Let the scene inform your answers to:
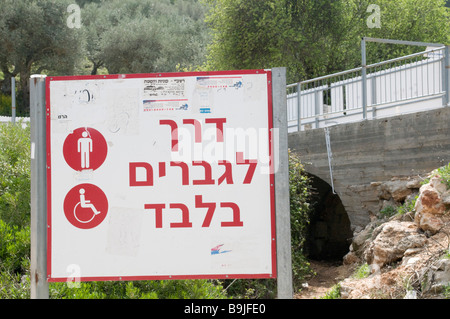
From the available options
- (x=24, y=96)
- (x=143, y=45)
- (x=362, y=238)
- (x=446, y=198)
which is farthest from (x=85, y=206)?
(x=143, y=45)

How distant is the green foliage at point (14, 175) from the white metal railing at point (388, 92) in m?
6.44

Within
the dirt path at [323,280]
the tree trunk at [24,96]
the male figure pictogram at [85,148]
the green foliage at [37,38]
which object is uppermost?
the green foliage at [37,38]

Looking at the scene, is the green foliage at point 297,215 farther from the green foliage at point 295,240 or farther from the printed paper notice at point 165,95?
the printed paper notice at point 165,95

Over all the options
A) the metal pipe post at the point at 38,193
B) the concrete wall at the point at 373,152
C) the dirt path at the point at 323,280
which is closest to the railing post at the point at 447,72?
the concrete wall at the point at 373,152

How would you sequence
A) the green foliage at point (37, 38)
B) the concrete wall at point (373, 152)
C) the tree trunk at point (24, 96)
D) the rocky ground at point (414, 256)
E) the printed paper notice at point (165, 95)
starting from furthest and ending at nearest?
the tree trunk at point (24, 96)
the green foliage at point (37, 38)
the concrete wall at point (373, 152)
the rocky ground at point (414, 256)
the printed paper notice at point (165, 95)

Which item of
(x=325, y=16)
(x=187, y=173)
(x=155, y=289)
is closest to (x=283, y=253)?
(x=187, y=173)

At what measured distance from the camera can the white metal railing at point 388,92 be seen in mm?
10812

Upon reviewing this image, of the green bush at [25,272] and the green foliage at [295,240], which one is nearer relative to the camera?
the green bush at [25,272]

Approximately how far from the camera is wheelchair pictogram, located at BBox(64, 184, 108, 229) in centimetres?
381

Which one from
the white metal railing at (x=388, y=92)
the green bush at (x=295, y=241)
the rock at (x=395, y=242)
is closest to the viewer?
the rock at (x=395, y=242)

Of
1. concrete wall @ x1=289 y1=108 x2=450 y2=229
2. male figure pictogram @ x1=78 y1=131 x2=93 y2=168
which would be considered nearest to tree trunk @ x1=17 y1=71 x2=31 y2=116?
concrete wall @ x1=289 y1=108 x2=450 y2=229

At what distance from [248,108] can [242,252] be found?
94 cm

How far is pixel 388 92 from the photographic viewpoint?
12094mm

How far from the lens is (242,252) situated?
375 centimetres
